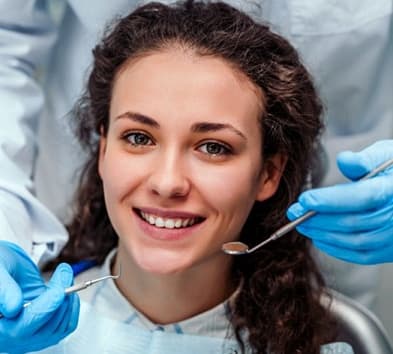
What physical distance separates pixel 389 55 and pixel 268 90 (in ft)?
1.51

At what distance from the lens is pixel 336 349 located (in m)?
1.56

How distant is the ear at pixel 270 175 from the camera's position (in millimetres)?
1516

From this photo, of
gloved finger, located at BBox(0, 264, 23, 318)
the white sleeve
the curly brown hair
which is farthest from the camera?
the white sleeve

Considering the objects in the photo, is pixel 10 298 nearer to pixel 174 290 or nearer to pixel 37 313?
pixel 37 313

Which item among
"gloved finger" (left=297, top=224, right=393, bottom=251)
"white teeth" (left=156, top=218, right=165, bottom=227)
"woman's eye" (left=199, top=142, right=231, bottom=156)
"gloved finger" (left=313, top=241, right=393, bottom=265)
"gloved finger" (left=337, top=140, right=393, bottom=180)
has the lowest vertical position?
"white teeth" (left=156, top=218, right=165, bottom=227)

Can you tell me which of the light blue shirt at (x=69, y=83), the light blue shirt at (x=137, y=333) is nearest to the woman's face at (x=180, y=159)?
the light blue shirt at (x=137, y=333)

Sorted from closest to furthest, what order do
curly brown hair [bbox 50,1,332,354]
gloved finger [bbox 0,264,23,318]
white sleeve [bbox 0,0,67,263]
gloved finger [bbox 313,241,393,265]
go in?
gloved finger [bbox 0,264,23,318]
gloved finger [bbox 313,241,393,265]
curly brown hair [bbox 50,1,332,354]
white sleeve [bbox 0,0,67,263]

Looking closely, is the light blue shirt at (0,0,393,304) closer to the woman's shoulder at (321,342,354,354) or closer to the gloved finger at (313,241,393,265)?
the woman's shoulder at (321,342,354,354)

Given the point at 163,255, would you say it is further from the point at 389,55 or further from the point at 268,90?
the point at 389,55

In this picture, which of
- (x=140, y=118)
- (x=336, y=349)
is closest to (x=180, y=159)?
(x=140, y=118)

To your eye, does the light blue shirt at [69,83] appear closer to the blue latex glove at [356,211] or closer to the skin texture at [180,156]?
the skin texture at [180,156]

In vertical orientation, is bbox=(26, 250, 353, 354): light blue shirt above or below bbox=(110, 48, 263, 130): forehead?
below

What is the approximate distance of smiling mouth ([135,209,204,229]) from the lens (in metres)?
1.37

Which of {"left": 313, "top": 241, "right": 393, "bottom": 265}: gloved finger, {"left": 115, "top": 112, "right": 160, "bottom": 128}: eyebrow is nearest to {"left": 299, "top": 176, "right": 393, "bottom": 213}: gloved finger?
{"left": 313, "top": 241, "right": 393, "bottom": 265}: gloved finger
